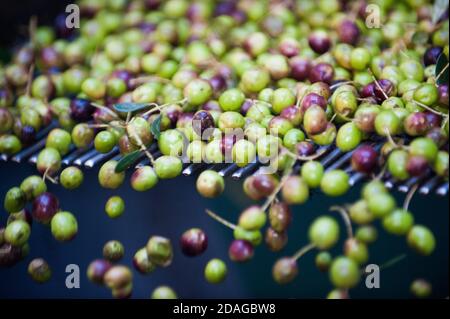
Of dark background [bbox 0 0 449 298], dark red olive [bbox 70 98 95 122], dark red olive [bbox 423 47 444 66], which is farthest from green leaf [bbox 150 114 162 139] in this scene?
dark red olive [bbox 423 47 444 66]

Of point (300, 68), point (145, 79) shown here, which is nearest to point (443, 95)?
point (300, 68)

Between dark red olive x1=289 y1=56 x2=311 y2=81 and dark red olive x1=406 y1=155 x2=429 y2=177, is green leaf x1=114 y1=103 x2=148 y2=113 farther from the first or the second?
dark red olive x1=406 y1=155 x2=429 y2=177

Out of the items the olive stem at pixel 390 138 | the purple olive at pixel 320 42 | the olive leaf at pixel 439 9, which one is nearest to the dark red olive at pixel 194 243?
the olive stem at pixel 390 138

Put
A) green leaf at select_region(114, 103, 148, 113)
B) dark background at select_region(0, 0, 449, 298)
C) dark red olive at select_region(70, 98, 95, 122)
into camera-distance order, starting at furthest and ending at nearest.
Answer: dark background at select_region(0, 0, 449, 298), dark red olive at select_region(70, 98, 95, 122), green leaf at select_region(114, 103, 148, 113)

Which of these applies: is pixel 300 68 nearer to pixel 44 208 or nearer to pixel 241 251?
pixel 241 251
